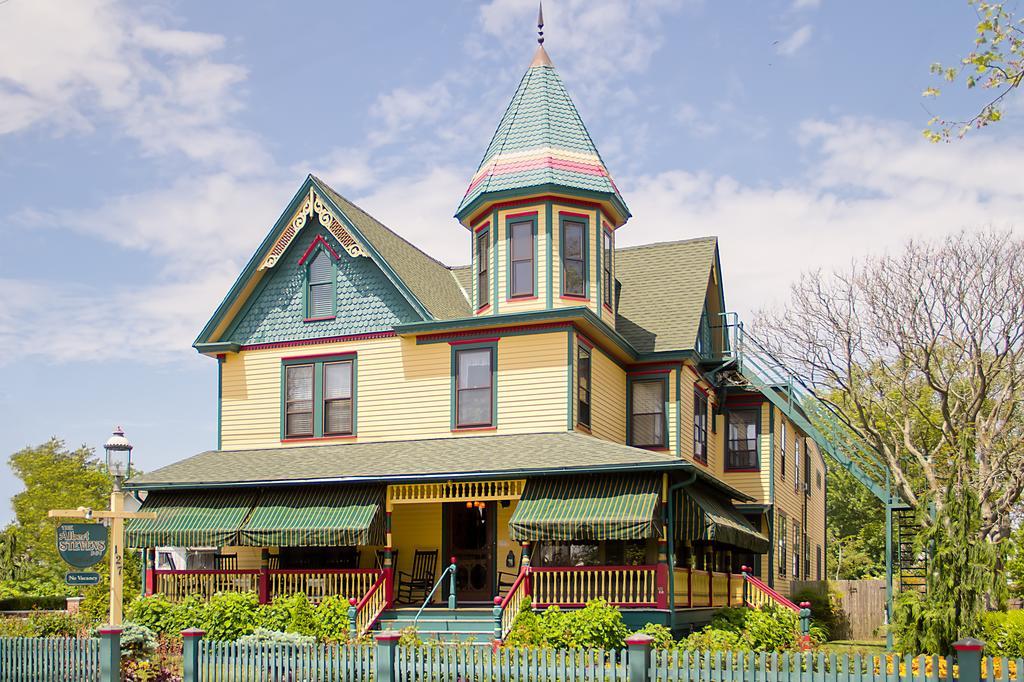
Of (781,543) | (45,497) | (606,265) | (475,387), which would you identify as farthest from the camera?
(45,497)

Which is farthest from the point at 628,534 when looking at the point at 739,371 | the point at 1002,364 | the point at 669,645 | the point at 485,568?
the point at 1002,364

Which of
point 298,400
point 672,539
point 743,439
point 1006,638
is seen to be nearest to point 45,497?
point 298,400

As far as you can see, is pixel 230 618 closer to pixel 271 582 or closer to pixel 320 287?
pixel 271 582

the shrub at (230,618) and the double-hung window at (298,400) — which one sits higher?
the double-hung window at (298,400)

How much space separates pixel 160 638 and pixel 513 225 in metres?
11.8

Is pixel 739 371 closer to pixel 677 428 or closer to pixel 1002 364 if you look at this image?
pixel 677 428

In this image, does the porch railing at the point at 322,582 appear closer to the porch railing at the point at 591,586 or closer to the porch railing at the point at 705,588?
the porch railing at the point at 591,586

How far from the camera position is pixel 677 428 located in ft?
94.0

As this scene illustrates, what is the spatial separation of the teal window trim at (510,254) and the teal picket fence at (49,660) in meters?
12.3

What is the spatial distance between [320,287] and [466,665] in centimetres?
1433

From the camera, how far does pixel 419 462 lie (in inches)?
987

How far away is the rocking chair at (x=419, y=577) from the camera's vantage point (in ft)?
85.7

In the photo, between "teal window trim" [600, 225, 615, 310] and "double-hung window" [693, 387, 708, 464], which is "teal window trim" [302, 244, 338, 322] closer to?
"teal window trim" [600, 225, 615, 310]

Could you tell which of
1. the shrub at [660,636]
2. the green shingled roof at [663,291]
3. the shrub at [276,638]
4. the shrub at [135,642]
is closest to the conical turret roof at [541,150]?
the green shingled roof at [663,291]
